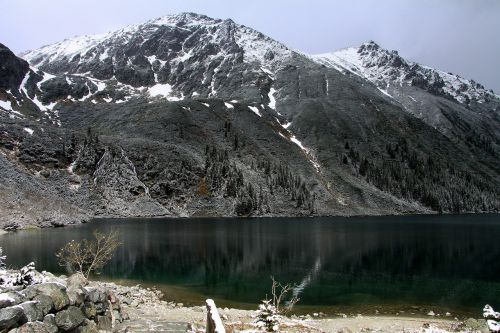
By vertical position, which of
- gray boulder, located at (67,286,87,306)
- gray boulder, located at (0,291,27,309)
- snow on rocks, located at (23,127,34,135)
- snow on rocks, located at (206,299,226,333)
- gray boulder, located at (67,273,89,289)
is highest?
snow on rocks, located at (23,127,34,135)

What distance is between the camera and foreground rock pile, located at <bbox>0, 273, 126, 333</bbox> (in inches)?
530

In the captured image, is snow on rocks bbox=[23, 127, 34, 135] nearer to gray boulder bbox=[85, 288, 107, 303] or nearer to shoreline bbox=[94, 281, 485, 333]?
shoreline bbox=[94, 281, 485, 333]

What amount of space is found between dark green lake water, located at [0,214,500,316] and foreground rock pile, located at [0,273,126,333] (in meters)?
19.9

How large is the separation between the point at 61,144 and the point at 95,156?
1162 cm

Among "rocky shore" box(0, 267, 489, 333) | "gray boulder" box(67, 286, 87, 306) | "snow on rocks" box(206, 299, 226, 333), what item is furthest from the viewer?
"gray boulder" box(67, 286, 87, 306)

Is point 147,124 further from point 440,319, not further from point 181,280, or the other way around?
point 440,319

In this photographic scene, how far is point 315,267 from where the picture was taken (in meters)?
54.5

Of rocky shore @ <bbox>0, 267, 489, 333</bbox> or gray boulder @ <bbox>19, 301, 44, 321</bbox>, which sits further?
gray boulder @ <bbox>19, 301, 44, 321</bbox>

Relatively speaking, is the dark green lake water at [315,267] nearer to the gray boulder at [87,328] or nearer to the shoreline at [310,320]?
the shoreline at [310,320]

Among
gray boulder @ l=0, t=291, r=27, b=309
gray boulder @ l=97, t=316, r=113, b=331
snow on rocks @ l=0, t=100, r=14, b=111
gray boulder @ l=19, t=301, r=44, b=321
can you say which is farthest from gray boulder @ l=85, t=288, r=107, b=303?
snow on rocks @ l=0, t=100, r=14, b=111

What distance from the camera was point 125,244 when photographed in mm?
70312

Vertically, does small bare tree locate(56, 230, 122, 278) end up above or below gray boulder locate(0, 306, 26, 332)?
below

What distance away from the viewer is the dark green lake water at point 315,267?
39.4 m

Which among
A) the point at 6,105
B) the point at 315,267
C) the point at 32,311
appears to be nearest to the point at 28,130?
the point at 6,105
